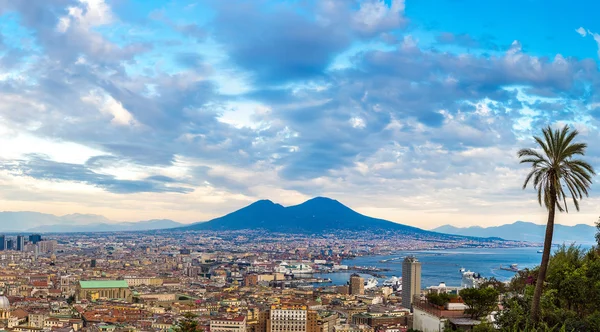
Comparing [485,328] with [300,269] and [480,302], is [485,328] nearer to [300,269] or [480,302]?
[480,302]

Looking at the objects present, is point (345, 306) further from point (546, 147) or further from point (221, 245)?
point (221, 245)

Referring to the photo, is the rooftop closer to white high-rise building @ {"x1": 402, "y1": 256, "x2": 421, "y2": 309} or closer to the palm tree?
white high-rise building @ {"x1": 402, "y1": 256, "x2": 421, "y2": 309}

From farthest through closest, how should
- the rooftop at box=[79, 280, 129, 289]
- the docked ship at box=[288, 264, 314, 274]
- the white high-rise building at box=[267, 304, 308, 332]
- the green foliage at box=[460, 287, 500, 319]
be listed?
the docked ship at box=[288, 264, 314, 274] < the rooftop at box=[79, 280, 129, 289] < the white high-rise building at box=[267, 304, 308, 332] < the green foliage at box=[460, 287, 500, 319]

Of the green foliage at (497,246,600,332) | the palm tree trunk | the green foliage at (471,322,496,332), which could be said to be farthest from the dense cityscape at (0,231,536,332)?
the palm tree trunk

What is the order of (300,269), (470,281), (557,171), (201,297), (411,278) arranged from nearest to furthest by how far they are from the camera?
(557,171) < (411,278) < (470,281) < (201,297) < (300,269)

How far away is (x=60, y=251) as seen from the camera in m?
132

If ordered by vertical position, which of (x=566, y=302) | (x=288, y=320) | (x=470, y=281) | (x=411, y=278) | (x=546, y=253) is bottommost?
(x=288, y=320)

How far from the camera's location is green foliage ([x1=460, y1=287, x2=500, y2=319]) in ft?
59.3

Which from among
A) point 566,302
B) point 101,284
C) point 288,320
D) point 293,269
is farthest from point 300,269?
point 566,302

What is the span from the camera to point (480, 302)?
1814 centimetres

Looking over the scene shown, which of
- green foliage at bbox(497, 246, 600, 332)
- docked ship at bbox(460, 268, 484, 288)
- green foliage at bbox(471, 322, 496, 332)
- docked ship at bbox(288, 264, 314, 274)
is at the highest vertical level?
green foliage at bbox(497, 246, 600, 332)

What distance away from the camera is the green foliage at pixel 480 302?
1808 centimetres

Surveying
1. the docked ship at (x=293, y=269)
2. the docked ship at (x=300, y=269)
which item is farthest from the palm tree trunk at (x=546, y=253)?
the docked ship at (x=300, y=269)

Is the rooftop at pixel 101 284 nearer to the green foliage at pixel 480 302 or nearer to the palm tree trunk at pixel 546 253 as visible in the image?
the green foliage at pixel 480 302
